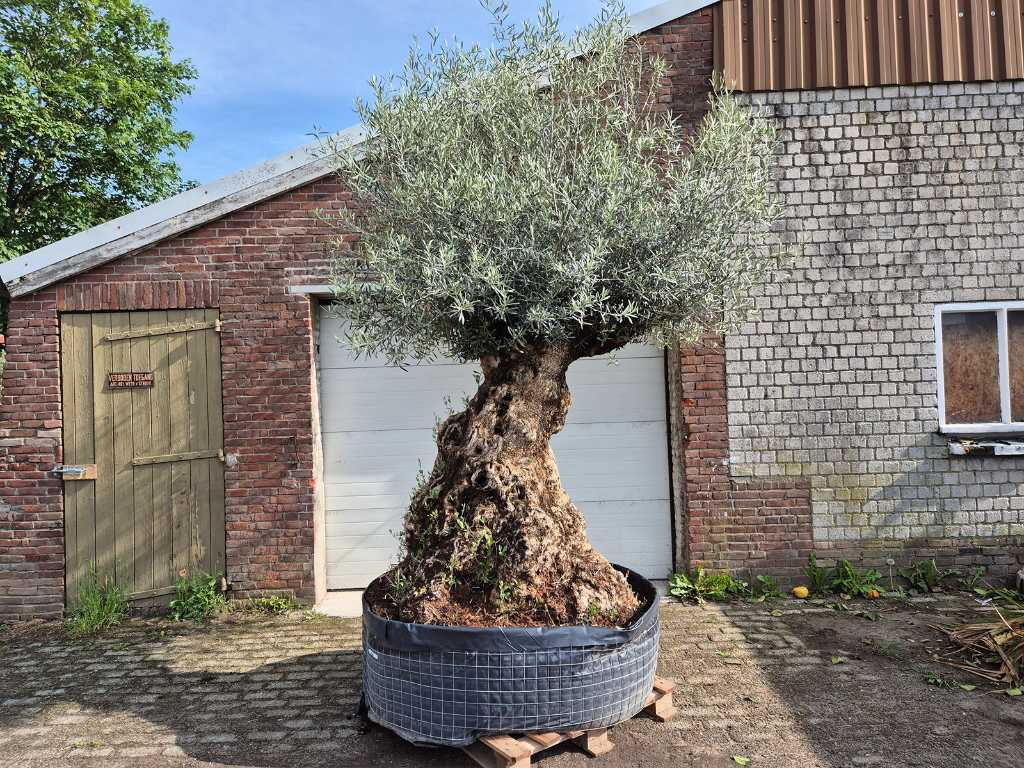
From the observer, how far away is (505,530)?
3566 millimetres

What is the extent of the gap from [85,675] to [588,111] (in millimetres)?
4693

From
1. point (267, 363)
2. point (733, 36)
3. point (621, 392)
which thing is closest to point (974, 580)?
point (621, 392)

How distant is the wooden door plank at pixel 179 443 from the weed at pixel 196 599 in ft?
0.45

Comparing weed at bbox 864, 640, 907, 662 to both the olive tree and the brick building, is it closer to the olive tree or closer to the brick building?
the brick building

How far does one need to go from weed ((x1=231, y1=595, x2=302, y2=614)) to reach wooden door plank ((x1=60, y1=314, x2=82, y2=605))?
1281 mm

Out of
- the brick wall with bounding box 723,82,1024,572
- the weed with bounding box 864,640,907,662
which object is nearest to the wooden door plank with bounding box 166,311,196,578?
the brick wall with bounding box 723,82,1024,572

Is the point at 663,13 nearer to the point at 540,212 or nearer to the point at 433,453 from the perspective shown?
the point at 540,212

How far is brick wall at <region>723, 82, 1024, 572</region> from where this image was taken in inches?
224

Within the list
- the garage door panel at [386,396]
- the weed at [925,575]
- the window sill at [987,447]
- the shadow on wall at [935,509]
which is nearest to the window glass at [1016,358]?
the window sill at [987,447]

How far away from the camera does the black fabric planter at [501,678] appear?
3125 mm

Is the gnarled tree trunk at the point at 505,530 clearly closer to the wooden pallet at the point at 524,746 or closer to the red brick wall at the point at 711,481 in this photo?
the wooden pallet at the point at 524,746

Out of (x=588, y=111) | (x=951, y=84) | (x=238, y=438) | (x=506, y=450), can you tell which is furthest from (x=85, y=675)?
(x=951, y=84)

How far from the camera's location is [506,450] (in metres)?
3.72

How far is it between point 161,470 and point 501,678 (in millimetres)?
3817
